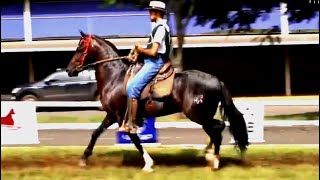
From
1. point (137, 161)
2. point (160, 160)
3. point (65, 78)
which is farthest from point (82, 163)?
point (65, 78)

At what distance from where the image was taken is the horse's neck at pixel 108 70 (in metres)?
10.1

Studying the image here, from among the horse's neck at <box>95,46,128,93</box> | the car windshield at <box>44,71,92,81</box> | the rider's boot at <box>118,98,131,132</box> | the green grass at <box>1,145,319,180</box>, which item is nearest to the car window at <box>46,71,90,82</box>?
the car windshield at <box>44,71,92,81</box>

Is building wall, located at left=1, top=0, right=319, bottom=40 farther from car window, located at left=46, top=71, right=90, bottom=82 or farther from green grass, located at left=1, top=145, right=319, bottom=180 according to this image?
green grass, located at left=1, top=145, right=319, bottom=180

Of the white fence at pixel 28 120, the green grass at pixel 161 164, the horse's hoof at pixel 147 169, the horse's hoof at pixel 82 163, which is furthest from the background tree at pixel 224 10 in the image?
the horse's hoof at pixel 147 169

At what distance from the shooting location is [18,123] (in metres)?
12.2

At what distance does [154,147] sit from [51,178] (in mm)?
3473

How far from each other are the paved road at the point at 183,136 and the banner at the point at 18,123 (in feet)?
5.15

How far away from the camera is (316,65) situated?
36.3m

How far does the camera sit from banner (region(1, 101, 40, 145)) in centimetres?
1185

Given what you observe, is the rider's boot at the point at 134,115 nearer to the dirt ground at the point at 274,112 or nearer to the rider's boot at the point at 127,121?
the rider's boot at the point at 127,121

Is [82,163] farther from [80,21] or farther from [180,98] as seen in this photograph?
[80,21]

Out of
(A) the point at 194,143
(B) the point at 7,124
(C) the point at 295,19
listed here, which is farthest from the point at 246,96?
(B) the point at 7,124

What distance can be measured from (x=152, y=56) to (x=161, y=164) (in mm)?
1816

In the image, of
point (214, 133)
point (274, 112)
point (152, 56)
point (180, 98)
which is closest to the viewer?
point (152, 56)
